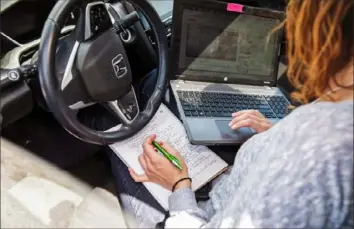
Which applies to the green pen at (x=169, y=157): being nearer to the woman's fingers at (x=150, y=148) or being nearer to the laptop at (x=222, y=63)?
the woman's fingers at (x=150, y=148)

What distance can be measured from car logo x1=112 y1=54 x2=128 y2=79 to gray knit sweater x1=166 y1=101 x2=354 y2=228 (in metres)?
0.50

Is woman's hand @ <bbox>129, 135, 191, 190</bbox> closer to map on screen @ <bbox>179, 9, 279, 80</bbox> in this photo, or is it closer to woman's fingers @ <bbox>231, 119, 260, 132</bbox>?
woman's fingers @ <bbox>231, 119, 260, 132</bbox>

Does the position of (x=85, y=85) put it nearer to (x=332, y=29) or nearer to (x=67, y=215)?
(x=67, y=215)

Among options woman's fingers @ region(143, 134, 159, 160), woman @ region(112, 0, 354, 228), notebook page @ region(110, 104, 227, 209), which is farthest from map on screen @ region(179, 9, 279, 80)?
woman @ region(112, 0, 354, 228)

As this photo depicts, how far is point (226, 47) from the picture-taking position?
1.43 meters

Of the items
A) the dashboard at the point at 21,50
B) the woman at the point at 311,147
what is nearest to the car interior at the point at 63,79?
the dashboard at the point at 21,50

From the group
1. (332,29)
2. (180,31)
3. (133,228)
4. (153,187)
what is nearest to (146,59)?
(180,31)

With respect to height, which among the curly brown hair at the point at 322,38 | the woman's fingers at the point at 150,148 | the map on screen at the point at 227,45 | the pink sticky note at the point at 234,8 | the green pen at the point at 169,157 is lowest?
the green pen at the point at 169,157

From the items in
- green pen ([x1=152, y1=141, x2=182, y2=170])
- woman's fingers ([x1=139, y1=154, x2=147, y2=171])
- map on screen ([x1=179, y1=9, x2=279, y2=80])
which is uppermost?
map on screen ([x1=179, y1=9, x2=279, y2=80])

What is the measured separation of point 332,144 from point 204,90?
80 cm

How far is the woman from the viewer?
2.08ft

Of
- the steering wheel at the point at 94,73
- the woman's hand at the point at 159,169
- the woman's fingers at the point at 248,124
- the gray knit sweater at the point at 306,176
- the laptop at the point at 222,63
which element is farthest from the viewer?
the laptop at the point at 222,63

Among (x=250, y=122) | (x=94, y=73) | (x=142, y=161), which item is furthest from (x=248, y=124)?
(x=94, y=73)

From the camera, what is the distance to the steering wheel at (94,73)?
90 centimetres
